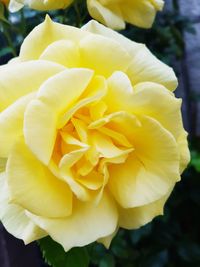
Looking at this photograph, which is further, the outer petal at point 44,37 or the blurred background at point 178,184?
the blurred background at point 178,184

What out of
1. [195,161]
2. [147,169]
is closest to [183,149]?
[147,169]

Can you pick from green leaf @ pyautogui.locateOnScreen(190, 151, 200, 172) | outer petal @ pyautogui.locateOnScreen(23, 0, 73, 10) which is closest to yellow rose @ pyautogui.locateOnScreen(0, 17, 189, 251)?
outer petal @ pyautogui.locateOnScreen(23, 0, 73, 10)

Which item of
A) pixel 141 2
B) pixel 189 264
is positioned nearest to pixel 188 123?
pixel 189 264

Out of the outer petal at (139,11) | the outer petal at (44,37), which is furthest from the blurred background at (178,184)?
the outer petal at (44,37)

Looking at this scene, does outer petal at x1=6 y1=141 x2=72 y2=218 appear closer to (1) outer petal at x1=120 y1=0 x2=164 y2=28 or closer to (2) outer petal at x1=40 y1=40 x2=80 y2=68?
(2) outer petal at x1=40 y1=40 x2=80 y2=68

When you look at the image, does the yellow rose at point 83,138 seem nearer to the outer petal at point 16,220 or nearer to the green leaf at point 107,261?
the outer petal at point 16,220

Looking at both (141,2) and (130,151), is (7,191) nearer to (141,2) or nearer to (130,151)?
(130,151)
